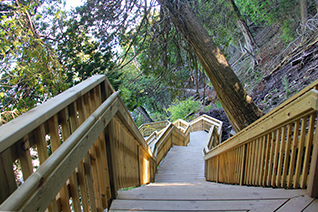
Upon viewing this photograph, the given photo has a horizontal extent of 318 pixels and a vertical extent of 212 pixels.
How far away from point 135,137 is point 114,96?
115cm

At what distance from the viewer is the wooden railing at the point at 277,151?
1.79m

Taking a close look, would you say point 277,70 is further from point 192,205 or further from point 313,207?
point 192,205

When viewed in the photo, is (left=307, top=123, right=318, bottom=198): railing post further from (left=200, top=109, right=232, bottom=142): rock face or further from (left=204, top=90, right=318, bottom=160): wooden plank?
(left=200, top=109, right=232, bottom=142): rock face

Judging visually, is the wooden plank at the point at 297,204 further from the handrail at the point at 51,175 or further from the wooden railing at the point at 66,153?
the handrail at the point at 51,175

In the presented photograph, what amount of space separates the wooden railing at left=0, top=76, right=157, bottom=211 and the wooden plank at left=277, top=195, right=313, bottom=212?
163 centimetres

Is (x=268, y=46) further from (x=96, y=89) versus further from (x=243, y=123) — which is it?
(x=96, y=89)

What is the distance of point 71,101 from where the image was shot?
125 cm

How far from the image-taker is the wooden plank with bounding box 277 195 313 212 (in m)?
1.72

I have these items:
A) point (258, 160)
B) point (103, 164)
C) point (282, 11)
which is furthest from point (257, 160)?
point (282, 11)

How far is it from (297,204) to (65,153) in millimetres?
2012

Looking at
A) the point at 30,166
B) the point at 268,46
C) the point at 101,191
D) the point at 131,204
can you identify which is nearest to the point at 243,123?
the point at 131,204

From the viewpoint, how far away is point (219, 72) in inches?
150

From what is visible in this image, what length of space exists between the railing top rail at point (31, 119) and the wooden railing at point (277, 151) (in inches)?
74.6

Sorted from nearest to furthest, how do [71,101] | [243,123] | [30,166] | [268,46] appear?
1. [30,166]
2. [71,101]
3. [243,123]
4. [268,46]
